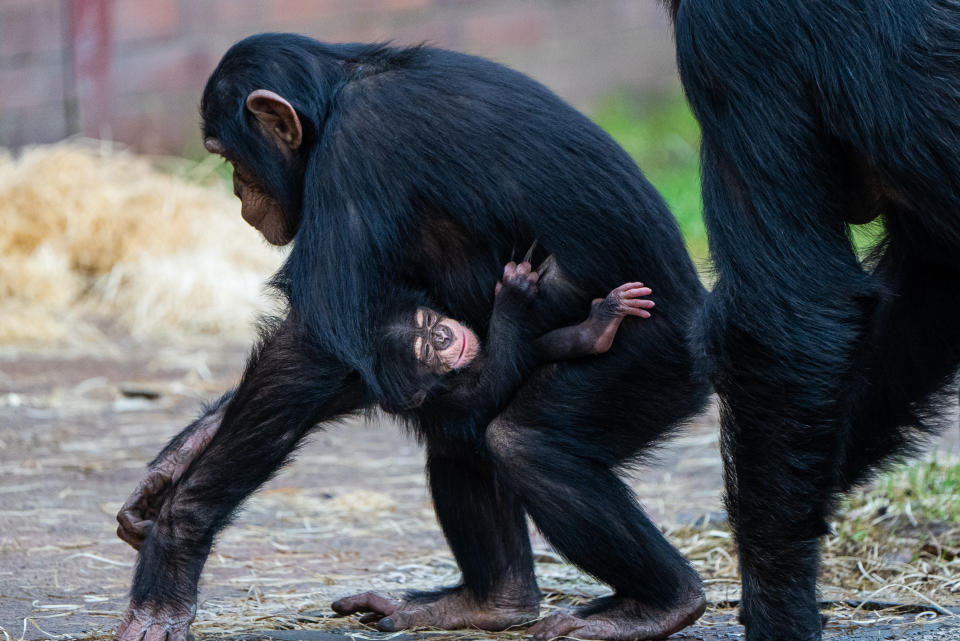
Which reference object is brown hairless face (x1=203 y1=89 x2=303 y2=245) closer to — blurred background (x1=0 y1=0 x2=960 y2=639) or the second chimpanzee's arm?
the second chimpanzee's arm

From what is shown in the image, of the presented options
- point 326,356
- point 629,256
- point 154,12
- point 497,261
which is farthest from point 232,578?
point 154,12

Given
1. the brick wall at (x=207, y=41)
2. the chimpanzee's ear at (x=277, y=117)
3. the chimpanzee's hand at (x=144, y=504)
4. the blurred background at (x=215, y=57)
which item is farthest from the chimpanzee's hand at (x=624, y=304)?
the brick wall at (x=207, y=41)

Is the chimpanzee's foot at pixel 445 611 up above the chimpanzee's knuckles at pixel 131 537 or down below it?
below

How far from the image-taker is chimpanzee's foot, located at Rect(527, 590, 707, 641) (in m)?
3.19

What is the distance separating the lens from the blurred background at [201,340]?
3.89 meters

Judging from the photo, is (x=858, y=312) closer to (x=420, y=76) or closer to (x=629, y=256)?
(x=629, y=256)

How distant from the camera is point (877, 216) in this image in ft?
9.85

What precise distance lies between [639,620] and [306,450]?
9.48 ft

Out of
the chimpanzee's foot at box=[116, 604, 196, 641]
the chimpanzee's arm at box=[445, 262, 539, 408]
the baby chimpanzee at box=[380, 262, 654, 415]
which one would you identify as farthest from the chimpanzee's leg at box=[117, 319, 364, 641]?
the chimpanzee's arm at box=[445, 262, 539, 408]

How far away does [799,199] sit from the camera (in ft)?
8.75

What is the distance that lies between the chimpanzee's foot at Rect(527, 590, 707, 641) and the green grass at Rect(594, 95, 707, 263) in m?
6.48

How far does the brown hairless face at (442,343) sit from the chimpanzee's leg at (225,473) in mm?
207

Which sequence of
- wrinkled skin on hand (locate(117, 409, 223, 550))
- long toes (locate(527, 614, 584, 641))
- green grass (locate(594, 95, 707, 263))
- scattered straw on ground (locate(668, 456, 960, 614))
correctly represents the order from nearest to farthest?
long toes (locate(527, 614, 584, 641)) < wrinkled skin on hand (locate(117, 409, 223, 550)) < scattered straw on ground (locate(668, 456, 960, 614)) < green grass (locate(594, 95, 707, 263))

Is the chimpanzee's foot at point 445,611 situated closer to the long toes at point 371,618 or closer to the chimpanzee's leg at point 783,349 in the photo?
the long toes at point 371,618
